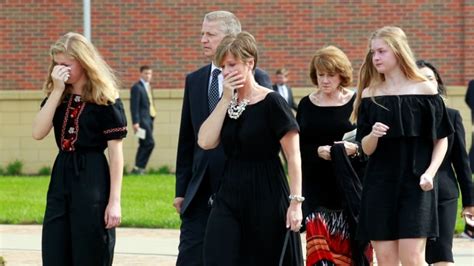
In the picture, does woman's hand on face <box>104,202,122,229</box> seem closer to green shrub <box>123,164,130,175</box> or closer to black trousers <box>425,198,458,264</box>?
black trousers <box>425,198,458,264</box>

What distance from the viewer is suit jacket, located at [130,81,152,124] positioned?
20781mm

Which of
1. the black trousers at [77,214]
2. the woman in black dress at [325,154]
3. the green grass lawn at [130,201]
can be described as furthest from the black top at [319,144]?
the green grass lawn at [130,201]

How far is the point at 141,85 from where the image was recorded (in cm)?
2083

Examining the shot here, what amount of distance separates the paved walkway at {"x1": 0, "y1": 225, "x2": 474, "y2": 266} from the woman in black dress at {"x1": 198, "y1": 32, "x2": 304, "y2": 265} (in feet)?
13.5

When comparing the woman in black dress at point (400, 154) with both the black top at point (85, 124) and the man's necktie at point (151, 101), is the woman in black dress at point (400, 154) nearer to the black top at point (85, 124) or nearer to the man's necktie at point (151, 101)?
the black top at point (85, 124)

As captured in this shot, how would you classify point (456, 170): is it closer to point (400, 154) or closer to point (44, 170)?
point (400, 154)

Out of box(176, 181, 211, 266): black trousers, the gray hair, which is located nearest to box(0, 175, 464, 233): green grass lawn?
box(176, 181, 211, 266): black trousers

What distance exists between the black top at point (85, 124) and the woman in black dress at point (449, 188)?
203cm

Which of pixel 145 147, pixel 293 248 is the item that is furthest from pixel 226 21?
pixel 145 147

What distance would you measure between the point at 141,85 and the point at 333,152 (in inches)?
512

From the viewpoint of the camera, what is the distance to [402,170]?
7238 millimetres

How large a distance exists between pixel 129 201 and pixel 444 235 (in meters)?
8.56

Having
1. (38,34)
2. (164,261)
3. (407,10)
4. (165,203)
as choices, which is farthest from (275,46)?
(164,261)

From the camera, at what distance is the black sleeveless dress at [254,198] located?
6715mm
